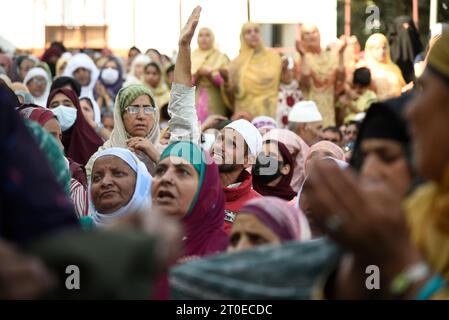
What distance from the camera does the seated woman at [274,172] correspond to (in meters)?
7.50

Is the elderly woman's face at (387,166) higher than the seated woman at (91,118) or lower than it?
higher

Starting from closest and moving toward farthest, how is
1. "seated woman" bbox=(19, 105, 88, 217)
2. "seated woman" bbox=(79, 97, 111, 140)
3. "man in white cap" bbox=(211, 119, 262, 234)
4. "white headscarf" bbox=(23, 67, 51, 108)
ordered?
"man in white cap" bbox=(211, 119, 262, 234)
"seated woman" bbox=(19, 105, 88, 217)
"seated woman" bbox=(79, 97, 111, 140)
"white headscarf" bbox=(23, 67, 51, 108)

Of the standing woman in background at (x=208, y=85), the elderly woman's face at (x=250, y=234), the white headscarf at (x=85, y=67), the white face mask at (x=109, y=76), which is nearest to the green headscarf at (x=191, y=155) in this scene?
the elderly woman's face at (x=250, y=234)

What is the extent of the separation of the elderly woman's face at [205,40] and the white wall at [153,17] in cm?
291

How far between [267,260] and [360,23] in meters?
16.7

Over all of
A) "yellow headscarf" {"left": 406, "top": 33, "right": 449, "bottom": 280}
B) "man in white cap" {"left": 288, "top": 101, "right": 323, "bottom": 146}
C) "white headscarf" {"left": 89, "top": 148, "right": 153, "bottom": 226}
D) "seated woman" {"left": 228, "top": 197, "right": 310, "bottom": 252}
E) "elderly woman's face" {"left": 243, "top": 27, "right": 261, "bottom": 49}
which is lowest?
"man in white cap" {"left": 288, "top": 101, "right": 323, "bottom": 146}

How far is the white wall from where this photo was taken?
57.1ft

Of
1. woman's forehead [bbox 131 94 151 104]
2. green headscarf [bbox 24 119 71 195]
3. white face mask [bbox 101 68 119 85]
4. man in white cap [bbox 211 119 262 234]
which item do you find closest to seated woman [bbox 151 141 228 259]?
green headscarf [bbox 24 119 71 195]

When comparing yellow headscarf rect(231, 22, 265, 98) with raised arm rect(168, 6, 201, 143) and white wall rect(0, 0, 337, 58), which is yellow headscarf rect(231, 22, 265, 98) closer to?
white wall rect(0, 0, 337, 58)

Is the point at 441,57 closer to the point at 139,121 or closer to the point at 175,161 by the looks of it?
the point at 175,161

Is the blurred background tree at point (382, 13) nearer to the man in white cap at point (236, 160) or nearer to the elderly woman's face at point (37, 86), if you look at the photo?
the elderly woman's face at point (37, 86)

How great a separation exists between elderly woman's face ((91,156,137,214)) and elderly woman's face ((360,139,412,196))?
10.0 feet

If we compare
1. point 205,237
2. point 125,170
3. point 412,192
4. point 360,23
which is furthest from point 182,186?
point 360,23
